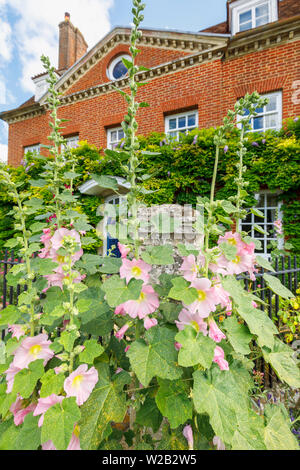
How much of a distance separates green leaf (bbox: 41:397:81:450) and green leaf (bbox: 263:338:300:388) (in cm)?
85

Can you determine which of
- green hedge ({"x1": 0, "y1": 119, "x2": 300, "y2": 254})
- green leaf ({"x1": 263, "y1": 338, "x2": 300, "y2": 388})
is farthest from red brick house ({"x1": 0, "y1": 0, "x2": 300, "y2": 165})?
green leaf ({"x1": 263, "y1": 338, "x2": 300, "y2": 388})

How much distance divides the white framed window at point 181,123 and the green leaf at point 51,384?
25.2 feet

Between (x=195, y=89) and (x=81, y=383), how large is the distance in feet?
27.4

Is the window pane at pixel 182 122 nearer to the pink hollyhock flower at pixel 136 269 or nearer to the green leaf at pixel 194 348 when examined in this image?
the pink hollyhock flower at pixel 136 269

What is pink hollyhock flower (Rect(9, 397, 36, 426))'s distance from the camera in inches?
35.8

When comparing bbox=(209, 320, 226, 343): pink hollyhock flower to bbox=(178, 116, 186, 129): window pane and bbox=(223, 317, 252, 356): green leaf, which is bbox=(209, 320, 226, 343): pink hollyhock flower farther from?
bbox=(178, 116, 186, 129): window pane

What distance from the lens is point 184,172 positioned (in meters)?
6.31

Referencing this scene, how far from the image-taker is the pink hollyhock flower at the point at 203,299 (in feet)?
2.78

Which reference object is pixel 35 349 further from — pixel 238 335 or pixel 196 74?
pixel 196 74

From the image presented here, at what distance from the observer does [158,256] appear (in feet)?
3.03

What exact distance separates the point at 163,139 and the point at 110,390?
657cm

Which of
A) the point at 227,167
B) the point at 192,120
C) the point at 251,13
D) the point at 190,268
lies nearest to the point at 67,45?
the point at 251,13

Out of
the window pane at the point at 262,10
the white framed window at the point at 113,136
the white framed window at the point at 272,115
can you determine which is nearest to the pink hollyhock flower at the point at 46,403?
the white framed window at the point at 272,115
